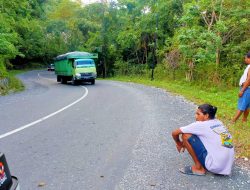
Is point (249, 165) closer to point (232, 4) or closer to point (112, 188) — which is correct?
point (112, 188)

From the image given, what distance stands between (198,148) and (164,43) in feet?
101

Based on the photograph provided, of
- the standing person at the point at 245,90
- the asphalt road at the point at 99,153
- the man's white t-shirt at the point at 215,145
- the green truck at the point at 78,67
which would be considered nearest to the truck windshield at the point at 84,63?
the green truck at the point at 78,67

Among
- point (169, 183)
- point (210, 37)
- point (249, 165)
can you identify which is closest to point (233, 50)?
point (210, 37)

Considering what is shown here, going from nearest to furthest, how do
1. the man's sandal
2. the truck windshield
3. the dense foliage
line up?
1. the man's sandal
2. the dense foliage
3. the truck windshield

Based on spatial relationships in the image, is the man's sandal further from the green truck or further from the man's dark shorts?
the green truck

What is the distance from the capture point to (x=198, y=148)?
15.3 ft

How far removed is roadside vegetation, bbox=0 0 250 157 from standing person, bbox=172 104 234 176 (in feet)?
4.69

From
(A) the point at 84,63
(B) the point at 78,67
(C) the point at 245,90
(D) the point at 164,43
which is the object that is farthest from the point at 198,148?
(D) the point at 164,43

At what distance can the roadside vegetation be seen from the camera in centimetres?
1986

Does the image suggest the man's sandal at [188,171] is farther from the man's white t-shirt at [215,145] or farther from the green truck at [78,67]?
the green truck at [78,67]

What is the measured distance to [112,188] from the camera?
170 inches

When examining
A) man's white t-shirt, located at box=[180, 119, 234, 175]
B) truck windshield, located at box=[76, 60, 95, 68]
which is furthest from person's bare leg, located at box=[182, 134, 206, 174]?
truck windshield, located at box=[76, 60, 95, 68]

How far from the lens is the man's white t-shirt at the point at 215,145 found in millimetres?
4570

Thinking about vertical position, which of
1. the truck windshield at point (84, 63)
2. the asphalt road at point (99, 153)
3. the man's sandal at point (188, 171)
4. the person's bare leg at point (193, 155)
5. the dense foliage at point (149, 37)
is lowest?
the asphalt road at point (99, 153)
